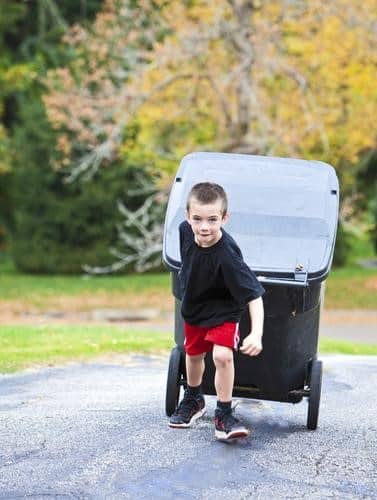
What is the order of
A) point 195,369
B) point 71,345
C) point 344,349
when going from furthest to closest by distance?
point 344,349 < point 71,345 < point 195,369

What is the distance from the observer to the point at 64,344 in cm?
1021

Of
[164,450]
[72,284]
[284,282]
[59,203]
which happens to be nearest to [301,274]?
[284,282]

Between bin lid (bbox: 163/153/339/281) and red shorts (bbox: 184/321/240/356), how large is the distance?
1.29 feet

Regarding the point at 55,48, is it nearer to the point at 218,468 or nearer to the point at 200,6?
the point at 200,6

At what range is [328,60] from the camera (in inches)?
779

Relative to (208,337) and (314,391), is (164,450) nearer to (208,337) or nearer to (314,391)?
(208,337)

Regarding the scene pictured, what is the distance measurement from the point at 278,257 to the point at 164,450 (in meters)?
1.22

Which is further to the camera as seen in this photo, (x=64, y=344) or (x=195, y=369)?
(x=64, y=344)

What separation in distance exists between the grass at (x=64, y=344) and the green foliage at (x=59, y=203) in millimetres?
13144

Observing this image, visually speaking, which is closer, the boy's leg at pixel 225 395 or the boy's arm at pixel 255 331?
the boy's arm at pixel 255 331

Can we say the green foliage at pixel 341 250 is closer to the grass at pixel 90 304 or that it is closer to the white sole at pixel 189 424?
the grass at pixel 90 304

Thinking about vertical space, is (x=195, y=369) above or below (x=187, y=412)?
above

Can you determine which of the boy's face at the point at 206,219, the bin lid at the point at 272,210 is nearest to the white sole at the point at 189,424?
the bin lid at the point at 272,210

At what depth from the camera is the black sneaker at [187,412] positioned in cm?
576
